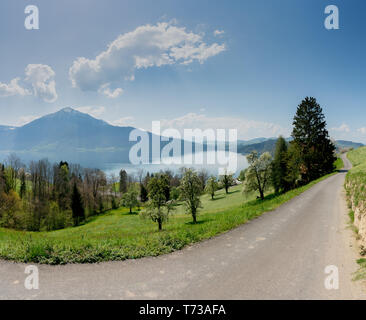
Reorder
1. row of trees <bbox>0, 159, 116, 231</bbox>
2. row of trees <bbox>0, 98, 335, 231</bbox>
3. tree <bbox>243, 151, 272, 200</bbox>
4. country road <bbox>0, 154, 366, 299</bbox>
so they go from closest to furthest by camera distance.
Answer: country road <bbox>0, 154, 366, 299</bbox> < row of trees <bbox>0, 98, 335, 231</bbox> < tree <bbox>243, 151, 272, 200</bbox> < row of trees <bbox>0, 159, 116, 231</bbox>

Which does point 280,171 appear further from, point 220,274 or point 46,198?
point 46,198

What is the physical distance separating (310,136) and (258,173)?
13.3 metres

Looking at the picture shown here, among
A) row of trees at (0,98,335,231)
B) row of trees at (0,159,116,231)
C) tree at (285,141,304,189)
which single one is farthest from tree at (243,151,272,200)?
Answer: row of trees at (0,159,116,231)

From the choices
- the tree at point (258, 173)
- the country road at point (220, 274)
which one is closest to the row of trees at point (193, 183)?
the tree at point (258, 173)

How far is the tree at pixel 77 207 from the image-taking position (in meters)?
62.0

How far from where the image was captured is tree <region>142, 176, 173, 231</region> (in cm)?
2305

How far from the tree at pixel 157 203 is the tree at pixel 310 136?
30160 mm

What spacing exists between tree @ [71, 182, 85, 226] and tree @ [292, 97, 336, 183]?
211 feet

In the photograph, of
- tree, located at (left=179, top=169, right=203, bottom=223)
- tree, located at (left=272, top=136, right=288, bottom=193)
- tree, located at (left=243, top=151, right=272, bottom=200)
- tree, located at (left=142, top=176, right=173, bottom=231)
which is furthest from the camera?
tree, located at (left=272, top=136, right=288, bottom=193)

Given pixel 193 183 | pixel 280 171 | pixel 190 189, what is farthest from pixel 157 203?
pixel 280 171

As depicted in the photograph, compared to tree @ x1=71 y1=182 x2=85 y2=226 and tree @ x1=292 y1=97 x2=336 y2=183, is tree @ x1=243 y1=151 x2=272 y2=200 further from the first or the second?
tree @ x1=71 y1=182 x2=85 y2=226

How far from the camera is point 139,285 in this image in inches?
221

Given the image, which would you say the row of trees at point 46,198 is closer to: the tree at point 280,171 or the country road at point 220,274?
the country road at point 220,274
